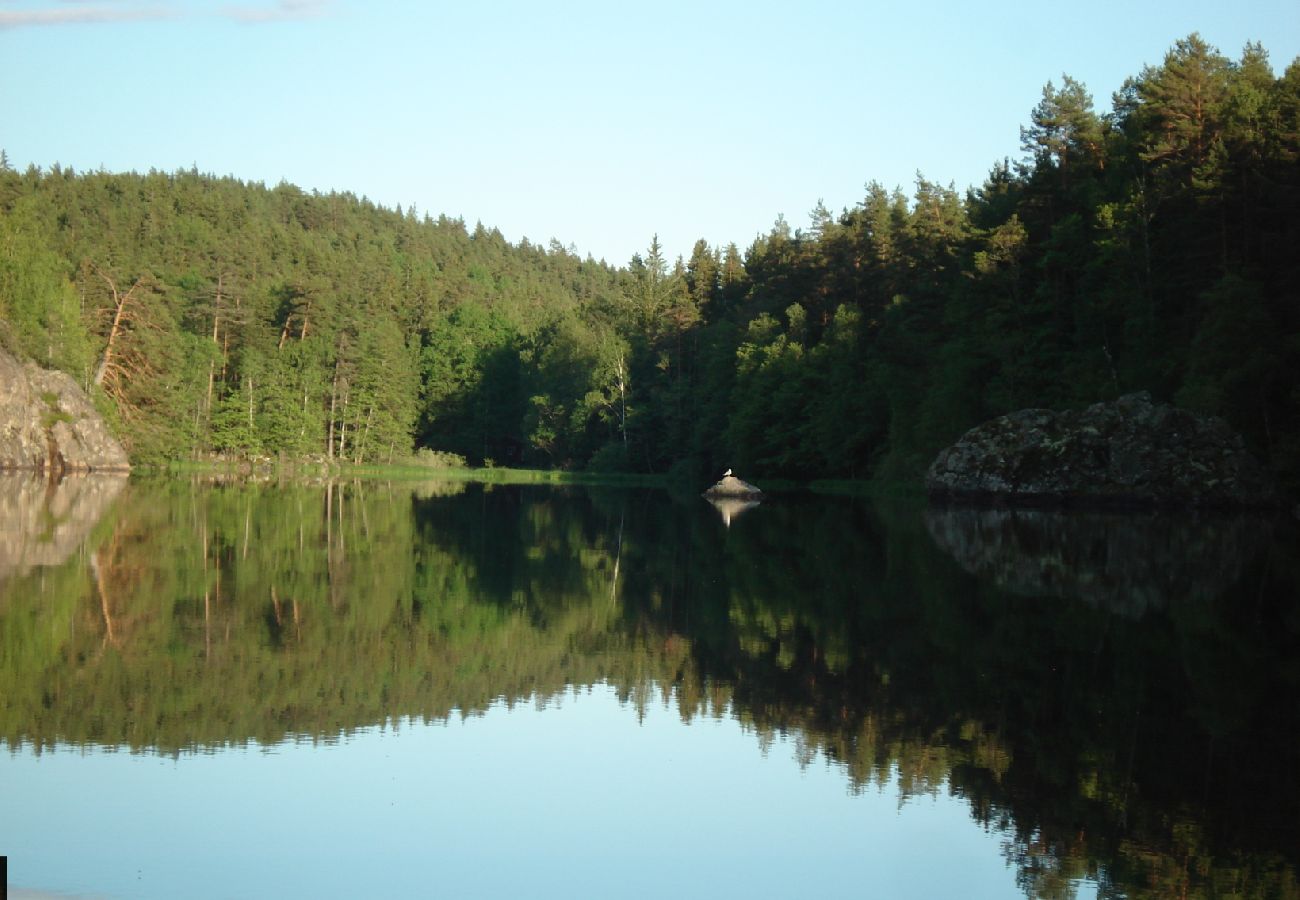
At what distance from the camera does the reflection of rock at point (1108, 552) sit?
20344 millimetres

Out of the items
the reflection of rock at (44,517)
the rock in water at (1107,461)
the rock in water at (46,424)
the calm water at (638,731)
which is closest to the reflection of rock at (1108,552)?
the calm water at (638,731)

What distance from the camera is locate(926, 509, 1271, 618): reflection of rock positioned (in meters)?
20.3

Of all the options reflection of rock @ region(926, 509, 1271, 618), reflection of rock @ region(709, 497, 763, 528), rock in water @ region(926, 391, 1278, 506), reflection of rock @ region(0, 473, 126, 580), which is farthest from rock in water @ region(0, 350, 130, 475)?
reflection of rock @ region(926, 509, 1271, 618)

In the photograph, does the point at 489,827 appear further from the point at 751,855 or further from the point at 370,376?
the point at 370,376

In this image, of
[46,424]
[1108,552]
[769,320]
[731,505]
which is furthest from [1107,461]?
[46,424]

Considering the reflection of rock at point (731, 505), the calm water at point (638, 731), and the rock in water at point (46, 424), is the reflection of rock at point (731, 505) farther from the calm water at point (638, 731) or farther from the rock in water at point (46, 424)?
the rock in water at point (46, 424)

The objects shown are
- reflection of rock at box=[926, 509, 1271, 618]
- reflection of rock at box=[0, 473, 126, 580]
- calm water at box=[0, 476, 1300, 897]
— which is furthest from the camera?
reflection of rock at box=[0, 473, 126, 580]

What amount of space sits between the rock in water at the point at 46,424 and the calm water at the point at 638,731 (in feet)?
133

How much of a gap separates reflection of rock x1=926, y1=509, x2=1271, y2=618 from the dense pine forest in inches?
287

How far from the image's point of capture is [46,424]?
60125 mm

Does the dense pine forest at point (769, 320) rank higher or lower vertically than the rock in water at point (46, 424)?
higher

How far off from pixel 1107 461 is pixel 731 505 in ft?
50.2

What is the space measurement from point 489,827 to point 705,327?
81.9 m

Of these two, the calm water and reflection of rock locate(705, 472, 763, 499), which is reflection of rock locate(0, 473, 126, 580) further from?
reflection of rock locate(705, 472, 763, 499)
